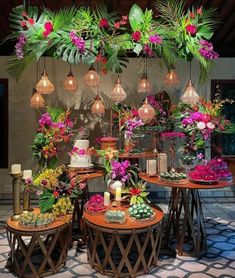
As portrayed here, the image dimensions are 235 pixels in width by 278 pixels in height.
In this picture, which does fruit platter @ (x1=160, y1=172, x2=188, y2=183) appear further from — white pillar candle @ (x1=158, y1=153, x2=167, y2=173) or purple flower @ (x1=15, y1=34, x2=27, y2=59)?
purple flower @ (x1=15, y1=34, x2=27, y2=59)

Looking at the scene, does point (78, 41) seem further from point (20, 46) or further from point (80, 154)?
point (80, 154)

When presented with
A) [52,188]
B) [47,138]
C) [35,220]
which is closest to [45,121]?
[47,138]

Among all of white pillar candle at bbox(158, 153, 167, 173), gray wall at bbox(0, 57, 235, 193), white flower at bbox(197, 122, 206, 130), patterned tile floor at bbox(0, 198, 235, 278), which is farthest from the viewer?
gray wall at bbox(0, 57, 235, 193)

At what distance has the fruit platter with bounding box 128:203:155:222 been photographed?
122 inches

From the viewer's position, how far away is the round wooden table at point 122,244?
9.61ft

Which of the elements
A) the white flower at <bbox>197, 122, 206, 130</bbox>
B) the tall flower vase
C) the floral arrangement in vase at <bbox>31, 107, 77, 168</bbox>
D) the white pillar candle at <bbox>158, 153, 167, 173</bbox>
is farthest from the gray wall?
the tall flower vase

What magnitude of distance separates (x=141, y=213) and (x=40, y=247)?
100 centimetres

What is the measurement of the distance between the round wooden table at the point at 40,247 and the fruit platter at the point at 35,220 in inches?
1.3

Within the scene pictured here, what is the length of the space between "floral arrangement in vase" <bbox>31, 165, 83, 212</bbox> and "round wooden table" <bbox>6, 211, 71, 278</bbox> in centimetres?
23

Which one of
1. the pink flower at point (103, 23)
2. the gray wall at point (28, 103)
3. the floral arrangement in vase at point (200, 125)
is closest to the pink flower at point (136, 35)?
the pink flower at point (103, 23)

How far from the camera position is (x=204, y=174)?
3.38 m

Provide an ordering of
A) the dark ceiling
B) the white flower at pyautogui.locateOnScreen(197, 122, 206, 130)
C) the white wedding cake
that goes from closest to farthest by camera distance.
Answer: the white flower at pyautogui.locateOnScreen(197, 122, 206, 130)
the white wedding cake
the dark ceiling

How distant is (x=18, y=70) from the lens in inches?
140

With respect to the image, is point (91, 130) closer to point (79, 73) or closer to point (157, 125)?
point (79, 73)
